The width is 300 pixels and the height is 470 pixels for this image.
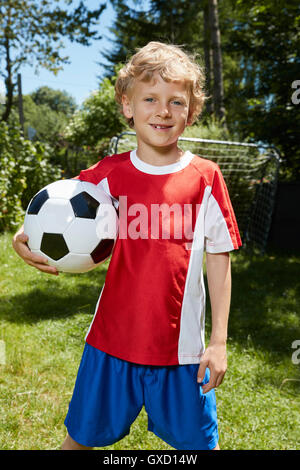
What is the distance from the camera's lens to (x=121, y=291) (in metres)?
1.52

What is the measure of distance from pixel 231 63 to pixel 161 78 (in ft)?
87.4

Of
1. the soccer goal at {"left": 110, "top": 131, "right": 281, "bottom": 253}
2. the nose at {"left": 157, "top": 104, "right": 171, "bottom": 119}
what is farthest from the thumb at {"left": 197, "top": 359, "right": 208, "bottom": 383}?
the soccer goal at {"left": 110, "top": 131, "right": 281, "bottom": 253}

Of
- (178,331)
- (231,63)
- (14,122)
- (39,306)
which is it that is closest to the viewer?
(178,331)

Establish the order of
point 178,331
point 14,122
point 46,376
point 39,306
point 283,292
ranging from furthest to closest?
point 14,122 < point 283,292 < point 39,306 < point 46,376 < point 178,331

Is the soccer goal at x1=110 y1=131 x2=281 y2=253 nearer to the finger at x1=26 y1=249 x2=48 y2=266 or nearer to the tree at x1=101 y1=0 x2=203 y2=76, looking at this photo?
the finger at x1=26 y1=249 x2=48 y2=266

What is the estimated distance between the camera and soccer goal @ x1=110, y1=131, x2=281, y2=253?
7.29 meters

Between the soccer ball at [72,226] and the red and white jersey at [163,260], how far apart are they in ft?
0.23

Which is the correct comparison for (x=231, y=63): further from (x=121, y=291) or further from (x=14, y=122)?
(x=121, y=291)

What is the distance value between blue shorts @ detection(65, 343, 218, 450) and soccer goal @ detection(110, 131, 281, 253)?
5.91 metres

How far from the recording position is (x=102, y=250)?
5.10ft

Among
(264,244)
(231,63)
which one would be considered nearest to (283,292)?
(264,244)

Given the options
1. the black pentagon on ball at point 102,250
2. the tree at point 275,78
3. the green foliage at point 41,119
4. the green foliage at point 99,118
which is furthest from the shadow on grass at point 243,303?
the green foliage at point 41,119

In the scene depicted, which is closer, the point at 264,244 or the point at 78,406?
the point at 78,406
